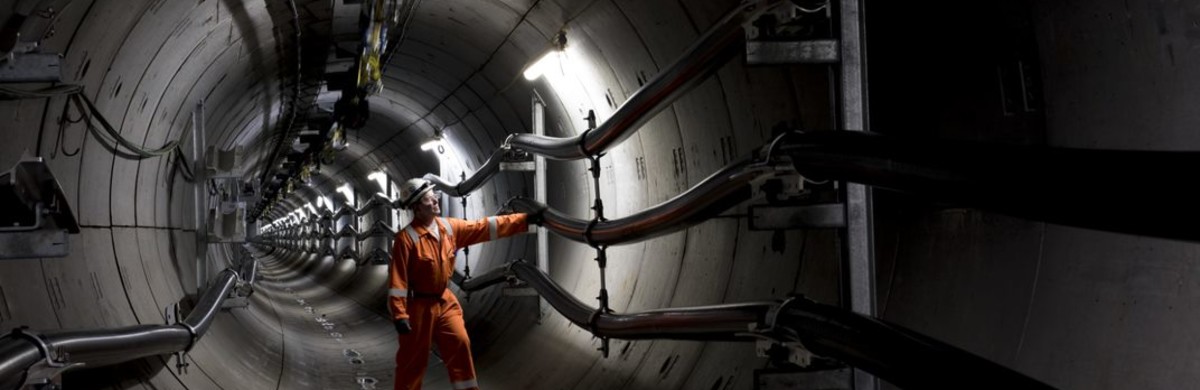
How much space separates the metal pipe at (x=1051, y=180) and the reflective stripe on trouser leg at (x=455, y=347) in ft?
15.3

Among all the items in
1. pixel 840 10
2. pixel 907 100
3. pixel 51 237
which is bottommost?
pixel 51 237

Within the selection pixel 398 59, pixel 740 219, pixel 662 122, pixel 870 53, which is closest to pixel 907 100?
pixel 870 53

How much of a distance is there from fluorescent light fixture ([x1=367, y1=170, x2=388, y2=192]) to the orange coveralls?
38.4 ft

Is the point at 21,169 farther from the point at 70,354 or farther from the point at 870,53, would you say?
the point at 870,53

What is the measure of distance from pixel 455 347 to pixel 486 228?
0.96 meters

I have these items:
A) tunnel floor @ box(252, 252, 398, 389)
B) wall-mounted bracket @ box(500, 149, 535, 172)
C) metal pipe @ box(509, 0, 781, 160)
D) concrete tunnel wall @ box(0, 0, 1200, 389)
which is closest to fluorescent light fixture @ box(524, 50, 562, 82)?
concrete tunnel wall @ box(0, 0, 1200, 389)

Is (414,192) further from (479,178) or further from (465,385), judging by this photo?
(479,178)

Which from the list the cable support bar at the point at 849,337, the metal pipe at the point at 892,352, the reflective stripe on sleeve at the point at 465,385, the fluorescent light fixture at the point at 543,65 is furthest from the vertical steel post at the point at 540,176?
the metal pipe at the point at 892,352

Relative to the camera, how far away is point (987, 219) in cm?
352

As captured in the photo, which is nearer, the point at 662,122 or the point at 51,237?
the point at 51,237

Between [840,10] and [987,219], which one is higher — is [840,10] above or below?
above

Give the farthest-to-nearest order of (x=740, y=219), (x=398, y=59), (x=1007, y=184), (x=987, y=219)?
(x=398, y=59)
(x=740, y=219)
(x=987, y=219)
(x=1007, y=184)

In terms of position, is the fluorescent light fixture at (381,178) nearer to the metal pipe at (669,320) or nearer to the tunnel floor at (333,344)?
the tunnel floor at (333,344)

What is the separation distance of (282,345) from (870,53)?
9238mm
